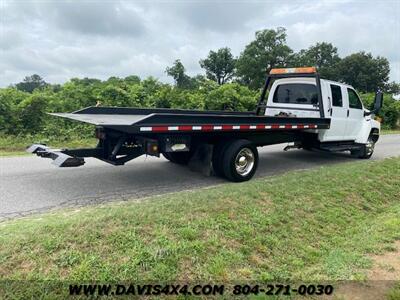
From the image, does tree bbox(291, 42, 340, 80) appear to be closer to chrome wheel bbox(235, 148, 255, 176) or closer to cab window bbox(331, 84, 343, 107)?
cab window bbox(331, 84, 343, 107)

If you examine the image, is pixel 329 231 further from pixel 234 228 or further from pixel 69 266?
pixel 69 266

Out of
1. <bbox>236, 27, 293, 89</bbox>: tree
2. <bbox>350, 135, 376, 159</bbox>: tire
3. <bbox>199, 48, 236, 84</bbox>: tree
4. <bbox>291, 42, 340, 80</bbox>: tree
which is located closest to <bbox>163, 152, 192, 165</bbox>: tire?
<bbox>350, 135, 376, 159</bbox>: tire

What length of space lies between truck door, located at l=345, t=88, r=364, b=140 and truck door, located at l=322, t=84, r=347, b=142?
247 mm

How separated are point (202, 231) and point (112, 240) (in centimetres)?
103

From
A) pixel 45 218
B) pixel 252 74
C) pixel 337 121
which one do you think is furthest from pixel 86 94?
pixel 252 74

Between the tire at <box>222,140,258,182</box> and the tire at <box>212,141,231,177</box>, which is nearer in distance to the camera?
the tire at <box>222,140,258,182</box>

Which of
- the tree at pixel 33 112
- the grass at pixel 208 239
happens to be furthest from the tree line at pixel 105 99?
the grass at pixel 208 239

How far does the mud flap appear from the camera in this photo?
7406mm

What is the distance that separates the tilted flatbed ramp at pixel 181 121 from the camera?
5.93 meters

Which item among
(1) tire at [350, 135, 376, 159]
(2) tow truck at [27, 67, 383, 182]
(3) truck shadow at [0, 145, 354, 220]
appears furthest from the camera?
(1) tire at [350, 135, 376, 159]

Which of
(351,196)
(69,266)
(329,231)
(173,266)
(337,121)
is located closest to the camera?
(69,266)

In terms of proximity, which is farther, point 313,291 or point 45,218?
point 45,218

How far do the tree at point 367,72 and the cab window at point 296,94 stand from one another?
54.6m

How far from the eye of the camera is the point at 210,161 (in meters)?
7.44
